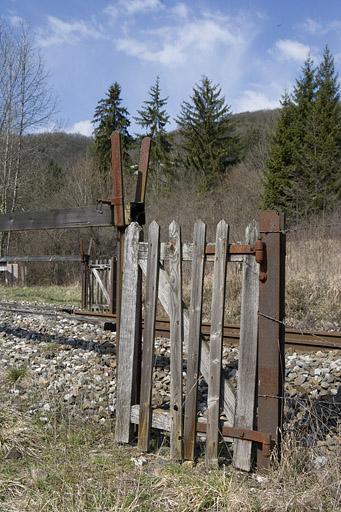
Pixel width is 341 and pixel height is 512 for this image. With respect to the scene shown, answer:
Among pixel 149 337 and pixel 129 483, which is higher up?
pixel 149 337

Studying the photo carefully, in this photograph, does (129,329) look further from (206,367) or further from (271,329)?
(271,329)

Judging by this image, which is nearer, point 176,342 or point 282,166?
point 176,342

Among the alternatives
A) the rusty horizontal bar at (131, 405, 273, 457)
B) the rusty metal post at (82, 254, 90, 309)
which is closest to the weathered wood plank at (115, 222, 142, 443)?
the rusty horizontal bar at (131, 405, 273, 457)

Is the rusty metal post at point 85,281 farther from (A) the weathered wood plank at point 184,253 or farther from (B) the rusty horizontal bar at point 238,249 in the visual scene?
(B) the rusty horizontal bar at point 238,249

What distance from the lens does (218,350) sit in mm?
3705

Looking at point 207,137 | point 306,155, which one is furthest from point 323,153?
point 207,137

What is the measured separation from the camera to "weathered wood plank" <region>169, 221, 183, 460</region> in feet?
12.7

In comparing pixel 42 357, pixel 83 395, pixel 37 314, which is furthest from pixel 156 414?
pixel 37 314

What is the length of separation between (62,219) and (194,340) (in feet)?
8.70

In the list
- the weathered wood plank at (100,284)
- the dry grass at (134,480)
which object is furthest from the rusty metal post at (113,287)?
the dry grass at (134,480)

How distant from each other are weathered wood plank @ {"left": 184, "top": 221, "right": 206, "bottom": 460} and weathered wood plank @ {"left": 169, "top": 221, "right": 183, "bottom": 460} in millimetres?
74

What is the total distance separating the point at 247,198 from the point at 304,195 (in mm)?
4165

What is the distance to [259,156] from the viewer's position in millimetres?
42688

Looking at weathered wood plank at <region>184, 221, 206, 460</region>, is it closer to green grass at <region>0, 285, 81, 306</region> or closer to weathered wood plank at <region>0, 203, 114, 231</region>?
weathered wood plank at <region>0, 203, 114, 231</region>
